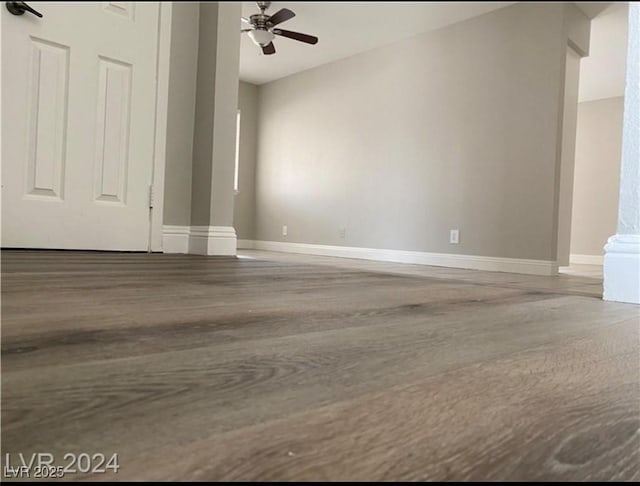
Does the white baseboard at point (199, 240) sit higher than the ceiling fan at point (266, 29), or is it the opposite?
the ceiling fan at point (266, 29)

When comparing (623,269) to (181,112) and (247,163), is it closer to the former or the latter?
(181,112)

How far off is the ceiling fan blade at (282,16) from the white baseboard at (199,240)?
1.60 m

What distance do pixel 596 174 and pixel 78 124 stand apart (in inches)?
227

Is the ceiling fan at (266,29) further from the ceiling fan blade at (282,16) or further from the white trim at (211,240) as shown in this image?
the white trim at (211,240)

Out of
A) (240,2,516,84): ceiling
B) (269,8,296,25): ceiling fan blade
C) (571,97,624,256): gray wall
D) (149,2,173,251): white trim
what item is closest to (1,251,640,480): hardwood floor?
(149,2,173,251): white trim

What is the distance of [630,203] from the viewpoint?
1.38m

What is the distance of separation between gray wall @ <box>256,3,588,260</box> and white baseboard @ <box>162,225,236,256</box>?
6.73 ft

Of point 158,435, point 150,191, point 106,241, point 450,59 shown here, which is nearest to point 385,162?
point 450,59

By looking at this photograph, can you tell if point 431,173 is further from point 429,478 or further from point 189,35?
point 429,478

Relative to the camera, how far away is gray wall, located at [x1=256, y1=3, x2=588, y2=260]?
11.6 ft

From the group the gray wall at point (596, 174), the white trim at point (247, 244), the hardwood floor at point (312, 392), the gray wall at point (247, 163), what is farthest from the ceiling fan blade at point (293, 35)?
the gray wall at point (596, 174)

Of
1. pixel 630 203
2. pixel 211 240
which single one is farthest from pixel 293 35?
pixel 630 203

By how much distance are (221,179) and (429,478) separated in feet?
8.46

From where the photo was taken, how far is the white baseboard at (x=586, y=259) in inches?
225
